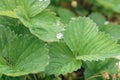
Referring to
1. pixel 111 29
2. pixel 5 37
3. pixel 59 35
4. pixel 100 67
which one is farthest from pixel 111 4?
pixel 5 37

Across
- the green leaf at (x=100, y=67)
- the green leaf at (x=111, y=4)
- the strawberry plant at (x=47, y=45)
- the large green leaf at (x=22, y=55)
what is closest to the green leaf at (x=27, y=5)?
the strawberry plant at (x=47, y=45)

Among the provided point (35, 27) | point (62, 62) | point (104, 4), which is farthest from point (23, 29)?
point (104, 4)

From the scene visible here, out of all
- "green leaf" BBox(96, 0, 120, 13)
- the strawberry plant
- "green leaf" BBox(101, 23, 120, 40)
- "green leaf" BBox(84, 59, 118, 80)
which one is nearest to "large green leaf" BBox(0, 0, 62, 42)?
the strawberry plant

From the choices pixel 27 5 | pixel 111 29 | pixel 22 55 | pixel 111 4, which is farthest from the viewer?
pixel 111 4

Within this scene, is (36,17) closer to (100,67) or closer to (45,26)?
(45,26)

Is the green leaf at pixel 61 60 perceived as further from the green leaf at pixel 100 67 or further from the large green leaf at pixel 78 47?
the green leaf at pixel 100 67

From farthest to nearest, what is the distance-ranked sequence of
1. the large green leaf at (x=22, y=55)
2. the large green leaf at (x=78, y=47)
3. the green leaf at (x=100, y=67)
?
the green leaf at (x=100, y=67)
the large green leaf at (x=78, y=47)
the large green leaf at (x=22, y=55)
